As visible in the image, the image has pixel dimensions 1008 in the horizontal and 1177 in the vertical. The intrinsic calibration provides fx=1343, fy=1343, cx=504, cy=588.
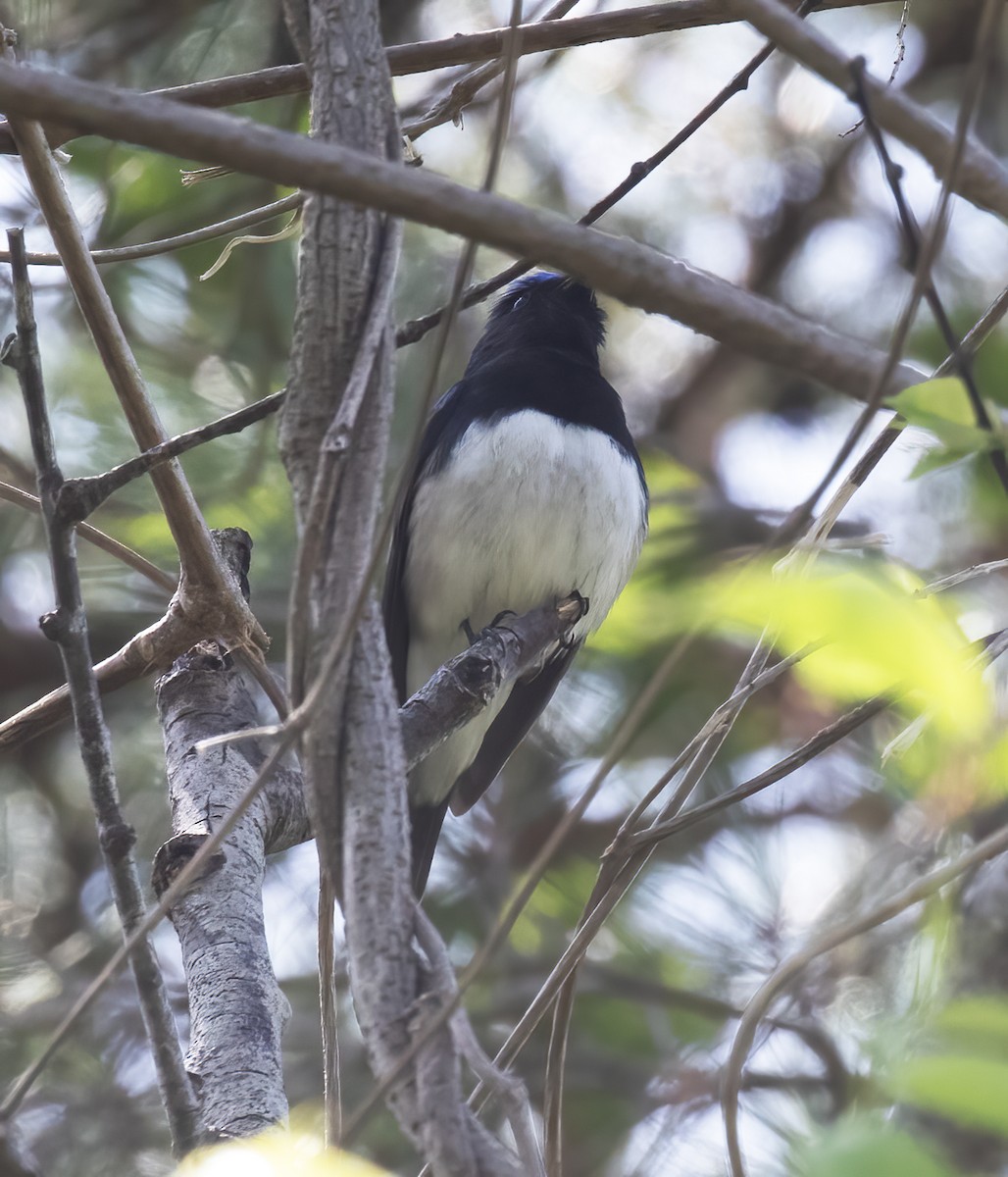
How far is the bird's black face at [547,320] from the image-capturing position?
124 inches

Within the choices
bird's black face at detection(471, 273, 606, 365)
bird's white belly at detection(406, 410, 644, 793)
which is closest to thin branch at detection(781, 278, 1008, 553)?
bird's white belly at detection(406, 410, 644, 793)

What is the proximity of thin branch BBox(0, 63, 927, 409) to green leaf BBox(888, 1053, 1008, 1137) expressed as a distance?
44 cm

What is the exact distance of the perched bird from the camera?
9.20 ft

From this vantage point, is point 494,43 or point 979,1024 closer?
point 979,1024

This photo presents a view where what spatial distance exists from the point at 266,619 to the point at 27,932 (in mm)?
1194

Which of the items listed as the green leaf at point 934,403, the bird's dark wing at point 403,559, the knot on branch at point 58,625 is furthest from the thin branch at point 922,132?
the bird's dark wing at point 403,559

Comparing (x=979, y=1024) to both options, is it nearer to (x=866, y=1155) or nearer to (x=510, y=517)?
(x=866, y=1155)

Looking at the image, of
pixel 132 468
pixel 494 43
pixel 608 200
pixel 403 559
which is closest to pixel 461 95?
pixel 494 43

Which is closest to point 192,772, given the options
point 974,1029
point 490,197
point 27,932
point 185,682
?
point 185,682

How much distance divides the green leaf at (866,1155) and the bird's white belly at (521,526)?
2.25m

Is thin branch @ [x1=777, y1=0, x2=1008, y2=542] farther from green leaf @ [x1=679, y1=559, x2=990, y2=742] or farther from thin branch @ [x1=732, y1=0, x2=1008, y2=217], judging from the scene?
green leaf @ [x1=679, y1=559, x2=990, y2=742]

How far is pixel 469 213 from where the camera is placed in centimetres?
83

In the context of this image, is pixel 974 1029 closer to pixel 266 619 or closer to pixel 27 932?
pixel 266 619

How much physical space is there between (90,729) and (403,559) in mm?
1813
